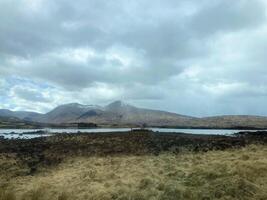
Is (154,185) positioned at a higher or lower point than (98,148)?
lower

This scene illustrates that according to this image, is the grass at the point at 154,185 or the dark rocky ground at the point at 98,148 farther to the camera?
the dark rocky ground at the point at 98,148

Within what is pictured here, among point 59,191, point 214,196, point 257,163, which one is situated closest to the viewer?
point 214,196

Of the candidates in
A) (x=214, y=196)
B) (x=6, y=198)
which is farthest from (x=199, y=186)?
(x=6, y=198)

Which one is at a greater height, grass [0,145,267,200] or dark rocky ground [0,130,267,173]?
dark rocky ground [0,130,267,173]

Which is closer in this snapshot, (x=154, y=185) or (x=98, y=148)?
(x=154, y=185)

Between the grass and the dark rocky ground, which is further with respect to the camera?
the dark rocky ground

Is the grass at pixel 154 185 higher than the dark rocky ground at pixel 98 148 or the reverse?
the reverse

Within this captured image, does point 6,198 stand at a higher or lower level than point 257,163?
lower

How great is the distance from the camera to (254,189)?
1436 cm

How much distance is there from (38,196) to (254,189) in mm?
8904

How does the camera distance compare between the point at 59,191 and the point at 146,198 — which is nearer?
the point at 146,198

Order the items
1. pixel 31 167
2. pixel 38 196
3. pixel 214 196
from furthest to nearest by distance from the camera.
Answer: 1. pixel 31 167
2. pixel 38 196
3. pixel 214 196

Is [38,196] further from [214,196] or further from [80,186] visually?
[214,196]

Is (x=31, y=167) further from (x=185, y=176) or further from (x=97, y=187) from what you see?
(x=185, y=176)
